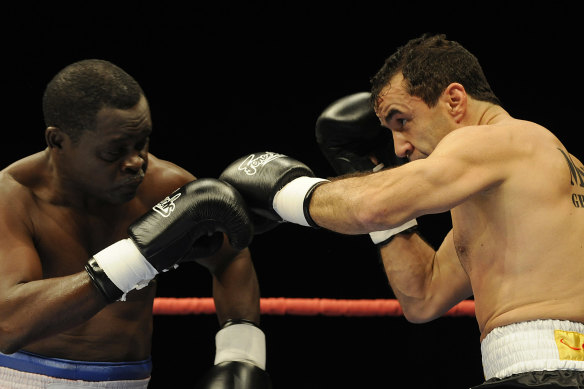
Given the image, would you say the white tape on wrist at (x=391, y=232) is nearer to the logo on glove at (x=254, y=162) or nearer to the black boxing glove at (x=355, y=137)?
the black boxing glove at (x=355, y=137)

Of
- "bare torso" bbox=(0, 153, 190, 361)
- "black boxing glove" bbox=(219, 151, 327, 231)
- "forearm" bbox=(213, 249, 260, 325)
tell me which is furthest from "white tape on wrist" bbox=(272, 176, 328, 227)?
"bare torso" bbox=(0, 153, 190, 361)

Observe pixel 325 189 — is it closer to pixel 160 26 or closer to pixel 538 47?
pixel 160 26

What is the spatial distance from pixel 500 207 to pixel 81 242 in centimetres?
118

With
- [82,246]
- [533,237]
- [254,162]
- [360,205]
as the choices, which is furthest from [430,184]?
[82,246]

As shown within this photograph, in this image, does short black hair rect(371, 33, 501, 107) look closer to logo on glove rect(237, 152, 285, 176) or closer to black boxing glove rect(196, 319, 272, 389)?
logo on glove rect(237, 152, 285, 176)

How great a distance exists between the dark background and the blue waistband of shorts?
130 centimetres

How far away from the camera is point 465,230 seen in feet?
6.14

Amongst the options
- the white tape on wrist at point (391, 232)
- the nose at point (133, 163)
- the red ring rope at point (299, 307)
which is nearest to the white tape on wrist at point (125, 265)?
the nose at point (133, 163)

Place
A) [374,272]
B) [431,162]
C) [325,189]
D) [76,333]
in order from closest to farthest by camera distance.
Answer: [431,162]
[325,189]
[76,333]
[374,272]

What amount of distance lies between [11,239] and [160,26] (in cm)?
202

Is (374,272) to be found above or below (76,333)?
below

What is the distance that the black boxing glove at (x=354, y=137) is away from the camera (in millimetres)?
2291

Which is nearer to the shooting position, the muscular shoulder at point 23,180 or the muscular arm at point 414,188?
the muscular arm at point 414,188

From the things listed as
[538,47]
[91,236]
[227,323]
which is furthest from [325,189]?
[538,47]
